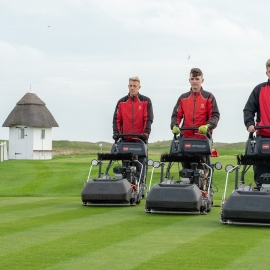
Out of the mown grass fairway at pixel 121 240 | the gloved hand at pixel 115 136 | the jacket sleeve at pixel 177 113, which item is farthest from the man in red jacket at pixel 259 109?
the gloved hand at pixel 115 136

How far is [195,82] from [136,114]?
1.95 m

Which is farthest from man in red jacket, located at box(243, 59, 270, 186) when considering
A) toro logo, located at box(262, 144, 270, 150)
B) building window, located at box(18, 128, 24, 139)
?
building window, located at box(18, 128, 24, 139)

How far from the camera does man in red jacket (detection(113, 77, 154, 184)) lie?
49.0 feet

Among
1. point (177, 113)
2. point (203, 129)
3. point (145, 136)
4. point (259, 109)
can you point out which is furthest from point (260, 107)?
point (145, 136)

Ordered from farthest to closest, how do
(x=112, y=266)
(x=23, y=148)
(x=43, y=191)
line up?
(x=23, y=148), (x=43, y=191), (x=112, y=266)

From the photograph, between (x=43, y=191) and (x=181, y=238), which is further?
(x=43, y=191)

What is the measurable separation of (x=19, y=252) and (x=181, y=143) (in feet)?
18.4

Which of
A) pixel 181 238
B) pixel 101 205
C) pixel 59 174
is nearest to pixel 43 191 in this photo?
pixel 59 174

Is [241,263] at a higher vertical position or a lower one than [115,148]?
lower

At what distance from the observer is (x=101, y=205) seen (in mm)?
14047

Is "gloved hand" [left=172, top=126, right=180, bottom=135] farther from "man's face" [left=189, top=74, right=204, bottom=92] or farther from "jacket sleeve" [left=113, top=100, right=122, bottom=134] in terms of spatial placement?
"jacket sleeve" [left=113, top=100, right=122, bottom=134]

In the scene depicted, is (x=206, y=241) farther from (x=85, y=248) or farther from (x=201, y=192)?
(x=201, y=192)

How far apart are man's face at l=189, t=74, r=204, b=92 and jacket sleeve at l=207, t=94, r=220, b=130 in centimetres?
31

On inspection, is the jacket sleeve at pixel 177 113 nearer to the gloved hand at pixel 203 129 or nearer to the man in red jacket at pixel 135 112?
the gloved hand at pixel 203 129
